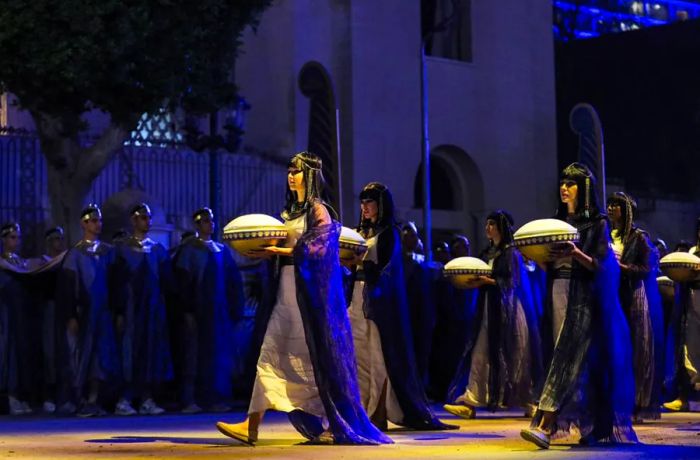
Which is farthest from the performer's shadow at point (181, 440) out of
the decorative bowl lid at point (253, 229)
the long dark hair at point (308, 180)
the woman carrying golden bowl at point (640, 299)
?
the woman carrying golden bowl at point (640, 299)

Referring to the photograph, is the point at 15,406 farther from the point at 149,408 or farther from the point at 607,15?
the point at 607,15

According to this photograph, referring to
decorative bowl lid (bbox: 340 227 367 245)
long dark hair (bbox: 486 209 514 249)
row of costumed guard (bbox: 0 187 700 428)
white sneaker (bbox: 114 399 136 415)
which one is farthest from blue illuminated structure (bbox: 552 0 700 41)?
decorative bowl lid (bbox: 340 227 367 245)

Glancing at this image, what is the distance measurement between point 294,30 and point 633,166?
11394mm

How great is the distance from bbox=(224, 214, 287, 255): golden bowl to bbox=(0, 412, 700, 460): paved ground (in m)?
1.33

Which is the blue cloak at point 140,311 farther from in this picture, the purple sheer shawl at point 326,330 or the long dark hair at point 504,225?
the purple sheer shawl at point 326,330

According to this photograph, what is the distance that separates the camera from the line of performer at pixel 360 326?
947 cm

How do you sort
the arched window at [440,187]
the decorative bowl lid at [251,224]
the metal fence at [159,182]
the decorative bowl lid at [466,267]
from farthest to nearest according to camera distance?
1. the arched window at [440,187]
2. the metal fence at [159,182]
3. the decorative bowl lid at [466,267]
4. the decorative bowl lid at [251,224]

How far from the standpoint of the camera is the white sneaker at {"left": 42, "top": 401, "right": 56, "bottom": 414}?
14560 mm

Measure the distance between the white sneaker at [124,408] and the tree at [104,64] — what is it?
4.05m

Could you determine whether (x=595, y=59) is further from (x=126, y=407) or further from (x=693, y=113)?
(x=126, y=407)

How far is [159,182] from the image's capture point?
80.8 feet

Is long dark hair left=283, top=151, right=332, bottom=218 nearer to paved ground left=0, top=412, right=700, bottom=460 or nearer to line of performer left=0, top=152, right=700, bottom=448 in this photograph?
line of performer left=0, top=152, right=700, bottom=448

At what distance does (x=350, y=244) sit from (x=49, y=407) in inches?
214

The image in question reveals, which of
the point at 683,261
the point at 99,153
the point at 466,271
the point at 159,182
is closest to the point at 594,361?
the point at 466,271
